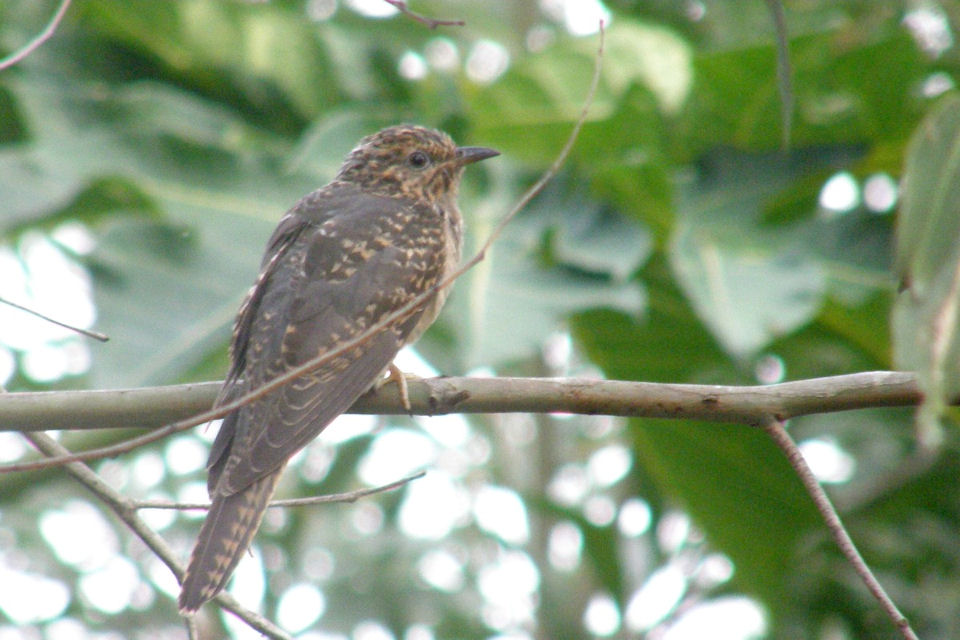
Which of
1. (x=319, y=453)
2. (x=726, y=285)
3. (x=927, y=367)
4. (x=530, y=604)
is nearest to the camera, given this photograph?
(x=927, y=367)

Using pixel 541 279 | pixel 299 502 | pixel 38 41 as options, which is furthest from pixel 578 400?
pixel 541 279

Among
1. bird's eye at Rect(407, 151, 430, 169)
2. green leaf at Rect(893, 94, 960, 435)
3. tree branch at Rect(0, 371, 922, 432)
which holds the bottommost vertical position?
green leaf at Rect(893, 94, 960, 435)

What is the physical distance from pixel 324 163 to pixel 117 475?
241cm

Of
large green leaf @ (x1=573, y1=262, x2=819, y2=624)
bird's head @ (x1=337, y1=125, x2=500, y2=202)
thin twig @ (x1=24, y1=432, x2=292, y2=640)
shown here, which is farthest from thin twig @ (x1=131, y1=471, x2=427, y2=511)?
large green leaf @ (x1=573, y1=262, x2=819, y2=624)

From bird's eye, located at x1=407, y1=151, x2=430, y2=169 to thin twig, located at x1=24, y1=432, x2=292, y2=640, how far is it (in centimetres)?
210

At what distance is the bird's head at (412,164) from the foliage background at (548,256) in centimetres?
27

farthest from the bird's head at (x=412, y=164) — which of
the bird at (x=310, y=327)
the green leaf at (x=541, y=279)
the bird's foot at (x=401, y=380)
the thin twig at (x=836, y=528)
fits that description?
the thin twig at (x=836, y=528)

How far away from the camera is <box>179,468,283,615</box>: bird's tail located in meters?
2.44

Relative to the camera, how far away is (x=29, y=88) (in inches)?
191

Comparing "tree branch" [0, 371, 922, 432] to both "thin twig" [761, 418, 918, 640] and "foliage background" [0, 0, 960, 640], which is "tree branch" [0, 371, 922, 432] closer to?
"thin twig" [761, 418, 918, 640]

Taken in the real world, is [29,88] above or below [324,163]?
above

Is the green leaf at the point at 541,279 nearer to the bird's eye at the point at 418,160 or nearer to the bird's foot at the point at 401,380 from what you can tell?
the bird's eye at the point at 418,160

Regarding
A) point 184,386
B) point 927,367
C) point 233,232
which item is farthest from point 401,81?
point 927,367

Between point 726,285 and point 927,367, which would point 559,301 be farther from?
point 927,367
